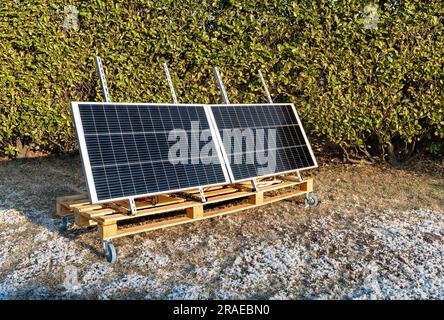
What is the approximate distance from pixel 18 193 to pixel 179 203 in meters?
3.62

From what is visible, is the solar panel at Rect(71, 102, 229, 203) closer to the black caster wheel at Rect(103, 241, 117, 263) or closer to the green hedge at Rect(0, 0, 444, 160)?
the black caster wheel at Rect(103, 241, 117, 263)

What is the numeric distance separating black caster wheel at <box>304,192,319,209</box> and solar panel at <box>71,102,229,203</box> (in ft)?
5.39

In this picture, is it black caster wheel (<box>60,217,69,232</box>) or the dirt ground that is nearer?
the dirt ground

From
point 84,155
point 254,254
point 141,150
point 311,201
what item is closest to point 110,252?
point 84,155

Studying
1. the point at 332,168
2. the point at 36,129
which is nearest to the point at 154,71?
the point at 36,129

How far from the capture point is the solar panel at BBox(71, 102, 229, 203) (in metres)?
3.84

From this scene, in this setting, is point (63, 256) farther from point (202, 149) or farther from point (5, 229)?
point (202, 149)

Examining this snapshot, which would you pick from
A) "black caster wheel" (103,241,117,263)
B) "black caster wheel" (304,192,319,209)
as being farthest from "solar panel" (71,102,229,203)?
"black caster wheel" (304,192,319,209)

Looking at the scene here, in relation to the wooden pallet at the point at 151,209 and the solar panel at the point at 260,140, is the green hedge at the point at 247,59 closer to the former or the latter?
the solar panel at the point at 260,140

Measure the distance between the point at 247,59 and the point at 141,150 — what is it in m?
3.65

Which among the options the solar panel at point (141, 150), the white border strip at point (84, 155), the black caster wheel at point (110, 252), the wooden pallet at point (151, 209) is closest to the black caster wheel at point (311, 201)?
the wooden pallet at point (151, 209)

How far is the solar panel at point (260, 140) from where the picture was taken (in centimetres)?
494

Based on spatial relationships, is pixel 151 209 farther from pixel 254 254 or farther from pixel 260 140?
pixel 260 140

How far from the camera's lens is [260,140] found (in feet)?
17.4
